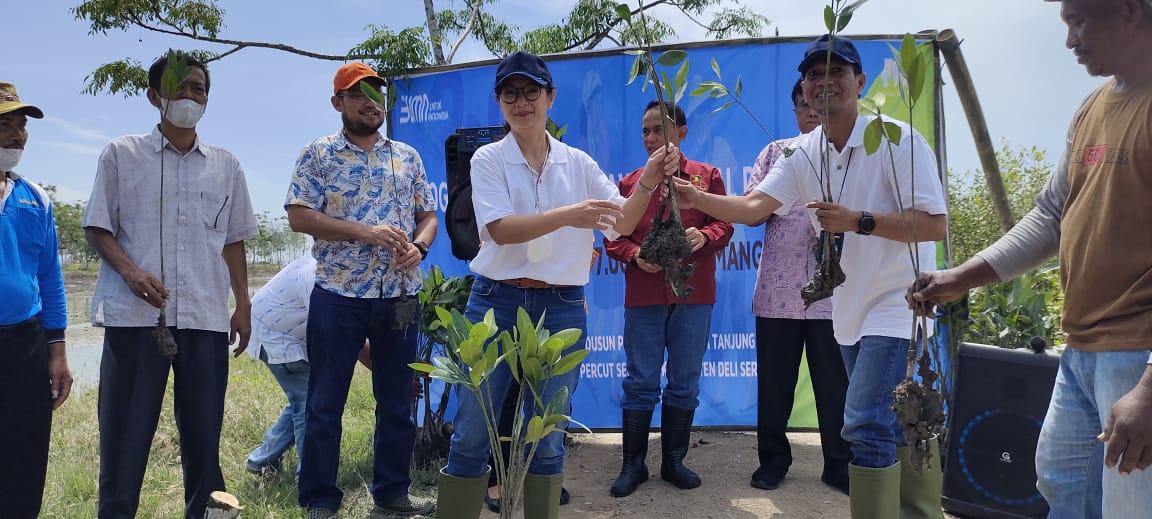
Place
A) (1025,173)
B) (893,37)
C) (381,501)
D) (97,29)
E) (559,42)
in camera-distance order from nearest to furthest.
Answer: (381,501) < (893,37) < (1025,173) < (97,29) < (559,42)

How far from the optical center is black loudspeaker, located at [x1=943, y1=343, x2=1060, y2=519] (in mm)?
2947

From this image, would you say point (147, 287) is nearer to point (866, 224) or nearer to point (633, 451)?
point (633, 451)

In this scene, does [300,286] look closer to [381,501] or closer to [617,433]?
[381,501]

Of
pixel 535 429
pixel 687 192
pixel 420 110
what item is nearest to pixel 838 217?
pixel 687 192

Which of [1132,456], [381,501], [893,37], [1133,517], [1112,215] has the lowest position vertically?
[381,501]

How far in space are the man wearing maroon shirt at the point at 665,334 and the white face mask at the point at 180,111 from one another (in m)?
1.91

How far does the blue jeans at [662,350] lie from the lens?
143 inches

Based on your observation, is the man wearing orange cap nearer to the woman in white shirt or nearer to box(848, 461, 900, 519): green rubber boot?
the woman in white shirt

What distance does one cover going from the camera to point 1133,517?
1508 millimetres

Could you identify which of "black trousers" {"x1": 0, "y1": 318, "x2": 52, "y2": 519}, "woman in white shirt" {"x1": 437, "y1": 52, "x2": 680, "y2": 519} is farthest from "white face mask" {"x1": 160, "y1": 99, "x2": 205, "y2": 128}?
"woman in white shirt" {"x1": 437, "y1": 52, "x2": 680, "y2": 519}

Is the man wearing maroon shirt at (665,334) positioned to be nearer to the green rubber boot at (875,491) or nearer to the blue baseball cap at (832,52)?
the blue baseball cap at (832,52)

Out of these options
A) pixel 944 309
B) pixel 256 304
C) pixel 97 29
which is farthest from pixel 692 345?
pixel 97 29

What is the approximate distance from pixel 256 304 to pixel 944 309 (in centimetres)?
350

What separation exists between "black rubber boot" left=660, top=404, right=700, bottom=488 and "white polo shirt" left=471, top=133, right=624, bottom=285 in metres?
1.30
